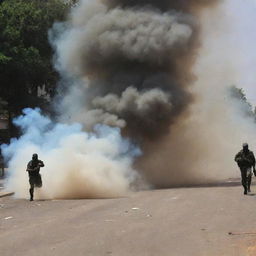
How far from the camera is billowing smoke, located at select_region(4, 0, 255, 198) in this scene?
709 inches

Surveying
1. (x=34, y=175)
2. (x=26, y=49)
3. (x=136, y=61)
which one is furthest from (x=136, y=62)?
(x=26, y=49)

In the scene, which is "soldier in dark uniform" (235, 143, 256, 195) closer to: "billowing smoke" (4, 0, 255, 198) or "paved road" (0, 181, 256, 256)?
"paved road" (0, 181, 256, 256)

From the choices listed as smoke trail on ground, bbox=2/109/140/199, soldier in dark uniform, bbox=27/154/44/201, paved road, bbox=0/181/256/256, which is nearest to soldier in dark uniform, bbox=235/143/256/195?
paved road, bbox=0/181/256/256

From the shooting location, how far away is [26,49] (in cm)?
3888

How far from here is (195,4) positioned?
867 inches

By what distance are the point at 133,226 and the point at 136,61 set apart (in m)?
12.0

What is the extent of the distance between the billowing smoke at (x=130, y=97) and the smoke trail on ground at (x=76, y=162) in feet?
0.11

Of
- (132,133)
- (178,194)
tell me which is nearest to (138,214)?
(178,194)

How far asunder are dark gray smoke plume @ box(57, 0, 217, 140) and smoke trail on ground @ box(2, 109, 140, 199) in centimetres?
91

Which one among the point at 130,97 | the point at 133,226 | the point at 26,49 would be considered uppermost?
the point at 26,49

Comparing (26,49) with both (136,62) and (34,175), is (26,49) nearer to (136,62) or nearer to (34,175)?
(136,62)

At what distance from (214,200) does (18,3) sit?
104 feet

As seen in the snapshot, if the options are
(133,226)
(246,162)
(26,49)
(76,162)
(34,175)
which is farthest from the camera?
(26,49)

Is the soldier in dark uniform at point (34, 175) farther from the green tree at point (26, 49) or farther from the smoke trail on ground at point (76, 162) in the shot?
the green tree at point (26, 49)
